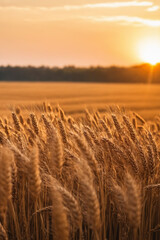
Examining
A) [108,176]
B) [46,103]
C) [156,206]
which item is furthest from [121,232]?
[46,103]

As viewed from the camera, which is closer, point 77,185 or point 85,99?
point 77,185

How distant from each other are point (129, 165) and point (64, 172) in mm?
368

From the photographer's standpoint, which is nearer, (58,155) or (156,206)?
(58,155)

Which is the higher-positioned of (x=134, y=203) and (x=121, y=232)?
(x=134, y=203)

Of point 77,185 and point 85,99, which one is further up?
point 85,99

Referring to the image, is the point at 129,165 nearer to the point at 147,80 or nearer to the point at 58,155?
the point at 58,155

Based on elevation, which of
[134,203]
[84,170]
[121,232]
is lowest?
[121,232]

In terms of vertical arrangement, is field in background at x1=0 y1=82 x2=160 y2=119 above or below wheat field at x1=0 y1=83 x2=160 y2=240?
above

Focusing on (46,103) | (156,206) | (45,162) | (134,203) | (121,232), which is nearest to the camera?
(134,203)

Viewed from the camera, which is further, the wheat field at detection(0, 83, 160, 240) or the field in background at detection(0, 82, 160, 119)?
the field in background at detection(0, 82, 160, 119)

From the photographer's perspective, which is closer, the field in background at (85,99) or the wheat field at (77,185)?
the wheat field at (77,185)

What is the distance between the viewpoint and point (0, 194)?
51.6 inches

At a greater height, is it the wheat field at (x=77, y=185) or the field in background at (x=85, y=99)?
the field in background at (x=85, y=99)

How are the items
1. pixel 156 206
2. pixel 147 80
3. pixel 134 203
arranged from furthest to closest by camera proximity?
1. pixel 147 80
2. pixel 156 206
3. pixel 134 203
